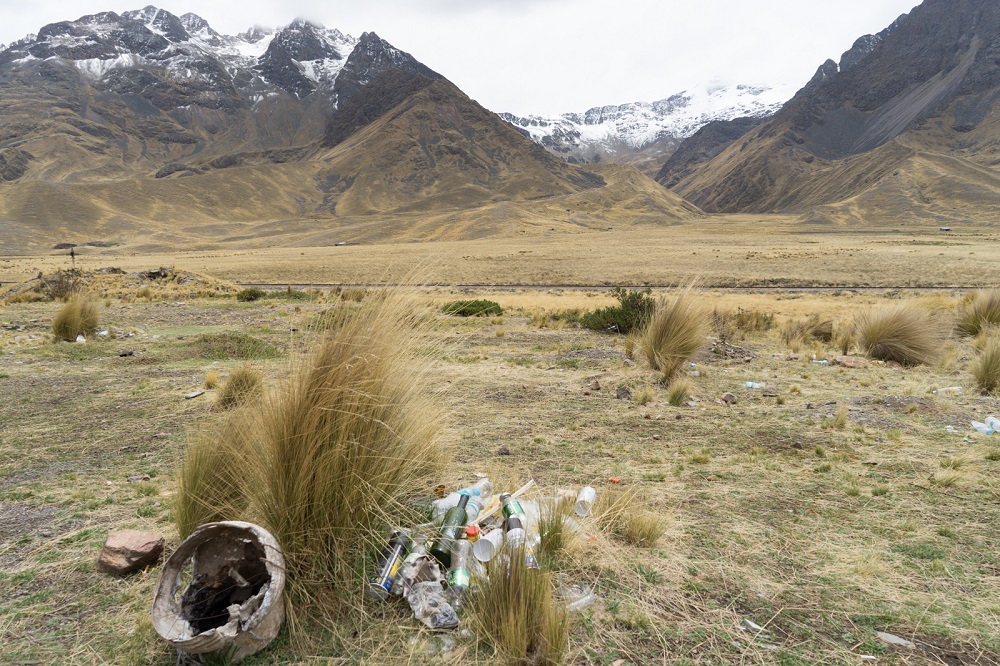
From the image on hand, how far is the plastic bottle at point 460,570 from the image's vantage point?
255 cm

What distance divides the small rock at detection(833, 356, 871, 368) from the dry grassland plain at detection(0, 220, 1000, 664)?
0.18 m

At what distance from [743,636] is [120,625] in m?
2.73

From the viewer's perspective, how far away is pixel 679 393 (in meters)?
6.92

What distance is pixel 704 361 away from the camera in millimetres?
9828

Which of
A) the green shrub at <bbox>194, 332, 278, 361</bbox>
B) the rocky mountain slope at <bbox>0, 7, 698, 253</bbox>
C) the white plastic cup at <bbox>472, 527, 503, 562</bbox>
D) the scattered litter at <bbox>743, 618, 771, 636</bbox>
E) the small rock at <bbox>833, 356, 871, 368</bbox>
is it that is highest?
the rocky mountain slope at <bbox>0, 7, 698, 253</bbox>

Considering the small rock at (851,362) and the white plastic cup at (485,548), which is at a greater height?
the white plastic cup at (485,548)

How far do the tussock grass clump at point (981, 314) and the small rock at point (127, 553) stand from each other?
1513 cm

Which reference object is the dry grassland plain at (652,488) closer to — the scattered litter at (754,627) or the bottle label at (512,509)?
the scattered litter at (754,627)

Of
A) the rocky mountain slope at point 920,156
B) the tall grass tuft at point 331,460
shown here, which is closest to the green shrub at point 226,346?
the tall grass tuft at point 331,460

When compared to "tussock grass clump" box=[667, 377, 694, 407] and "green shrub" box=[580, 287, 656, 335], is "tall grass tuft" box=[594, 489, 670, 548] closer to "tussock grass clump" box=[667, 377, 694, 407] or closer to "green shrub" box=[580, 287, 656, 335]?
"tussock grass clump" box=[667, 377, 694, 407]

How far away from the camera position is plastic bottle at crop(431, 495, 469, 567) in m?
2.73

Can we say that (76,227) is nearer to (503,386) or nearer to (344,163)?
(344,163)

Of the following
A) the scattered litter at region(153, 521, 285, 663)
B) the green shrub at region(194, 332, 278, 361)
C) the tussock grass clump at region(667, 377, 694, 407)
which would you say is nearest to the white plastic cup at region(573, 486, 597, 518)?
the scattered litter at region(153, 521, 285, 663)

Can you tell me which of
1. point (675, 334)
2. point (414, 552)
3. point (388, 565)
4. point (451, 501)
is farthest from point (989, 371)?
point (388, 565)
